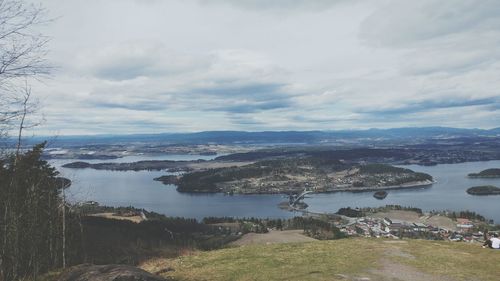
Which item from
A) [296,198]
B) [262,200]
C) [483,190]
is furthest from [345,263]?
[483,190]

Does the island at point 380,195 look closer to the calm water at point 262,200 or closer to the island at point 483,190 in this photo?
the calm water at point 262,200

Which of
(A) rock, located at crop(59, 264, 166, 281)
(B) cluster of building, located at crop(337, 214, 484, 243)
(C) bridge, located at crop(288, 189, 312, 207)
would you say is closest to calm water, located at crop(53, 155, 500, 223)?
(C) bridge, located at crop(288, 189, 312, 207)

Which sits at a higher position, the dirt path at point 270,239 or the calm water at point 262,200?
the dirt path at point 270,239

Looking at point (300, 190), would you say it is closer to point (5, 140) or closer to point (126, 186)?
point (126, 186)

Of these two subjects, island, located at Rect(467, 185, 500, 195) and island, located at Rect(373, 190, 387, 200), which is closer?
island, located at Rect(467, 185, 500, 195)

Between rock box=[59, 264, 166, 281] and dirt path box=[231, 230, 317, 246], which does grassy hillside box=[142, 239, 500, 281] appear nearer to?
rock box=[59, 264, 166, 281]

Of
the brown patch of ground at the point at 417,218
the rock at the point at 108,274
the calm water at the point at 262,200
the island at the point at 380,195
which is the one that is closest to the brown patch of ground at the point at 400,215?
the brown patch of ground at the point at 417,218

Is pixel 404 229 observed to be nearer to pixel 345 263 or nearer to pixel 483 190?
pixel 483 190
